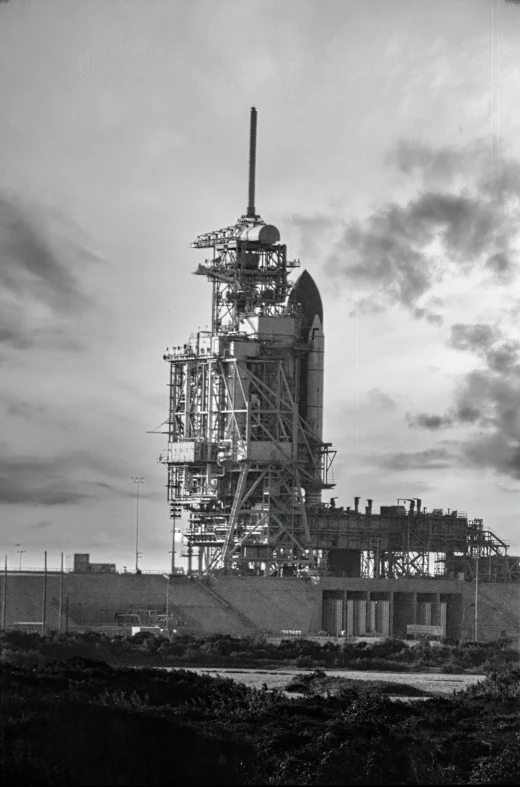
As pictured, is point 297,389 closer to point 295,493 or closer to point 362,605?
point 295,493

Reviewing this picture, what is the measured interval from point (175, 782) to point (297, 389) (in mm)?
74354

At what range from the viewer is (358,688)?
58.9 meters

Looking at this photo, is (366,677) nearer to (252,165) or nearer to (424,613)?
(424,613)

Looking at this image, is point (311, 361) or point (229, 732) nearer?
point (229, 732)

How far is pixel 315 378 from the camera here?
98.6 m

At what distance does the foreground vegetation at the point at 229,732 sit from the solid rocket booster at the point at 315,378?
33944 mm

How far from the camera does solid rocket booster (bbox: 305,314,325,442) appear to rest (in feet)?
321

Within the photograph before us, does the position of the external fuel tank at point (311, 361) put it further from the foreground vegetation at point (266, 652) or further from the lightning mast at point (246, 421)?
the foreground vegetation at point (266, 652)

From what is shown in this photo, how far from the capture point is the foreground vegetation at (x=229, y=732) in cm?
2377

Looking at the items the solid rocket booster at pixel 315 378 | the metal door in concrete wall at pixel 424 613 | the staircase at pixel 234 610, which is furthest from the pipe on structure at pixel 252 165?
the metal door in concrete wall at pixel 424 613

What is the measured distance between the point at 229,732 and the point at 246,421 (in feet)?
167

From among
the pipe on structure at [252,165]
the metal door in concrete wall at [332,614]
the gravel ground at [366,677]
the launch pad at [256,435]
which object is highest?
the pipe on structure at [252,165]

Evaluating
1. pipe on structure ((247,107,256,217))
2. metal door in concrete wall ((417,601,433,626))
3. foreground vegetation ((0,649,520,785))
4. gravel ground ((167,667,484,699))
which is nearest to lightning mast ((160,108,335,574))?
pipe on structure ((247,107,256,217))

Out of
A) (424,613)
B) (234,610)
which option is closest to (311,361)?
(234,610)
